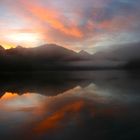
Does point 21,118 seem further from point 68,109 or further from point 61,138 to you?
point 61,138

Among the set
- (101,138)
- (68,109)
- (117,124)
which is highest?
(68,109)

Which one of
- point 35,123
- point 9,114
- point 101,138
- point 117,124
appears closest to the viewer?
point 101,138

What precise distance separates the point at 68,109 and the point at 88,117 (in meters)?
4.47

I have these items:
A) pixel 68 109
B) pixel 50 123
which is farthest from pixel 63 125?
pixel 68 109

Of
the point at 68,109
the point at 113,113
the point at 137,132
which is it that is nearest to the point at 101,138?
the point at 137,132

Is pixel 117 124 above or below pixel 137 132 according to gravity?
above

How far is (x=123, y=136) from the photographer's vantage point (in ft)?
53.0

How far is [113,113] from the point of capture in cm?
2356

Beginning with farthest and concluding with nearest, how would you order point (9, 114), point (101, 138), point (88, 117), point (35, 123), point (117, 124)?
1. point (9, 114)
2. point (88, 117)
3. point (35, 123)
4. point (117, 124)
5. point (101, 138)

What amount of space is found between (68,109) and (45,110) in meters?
2.11

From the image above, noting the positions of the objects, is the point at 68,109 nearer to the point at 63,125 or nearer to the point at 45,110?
the point at 45,110

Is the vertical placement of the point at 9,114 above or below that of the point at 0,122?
above

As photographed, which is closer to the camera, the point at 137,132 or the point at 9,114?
the point at 137,132

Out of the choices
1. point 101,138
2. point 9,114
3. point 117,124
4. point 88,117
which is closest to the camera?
point 101,138
